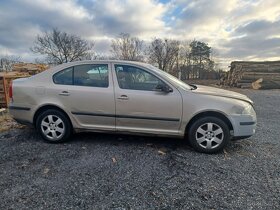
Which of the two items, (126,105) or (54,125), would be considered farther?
(54,125)

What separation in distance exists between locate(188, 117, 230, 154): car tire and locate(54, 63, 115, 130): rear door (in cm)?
150

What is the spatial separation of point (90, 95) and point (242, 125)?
8.99 ft

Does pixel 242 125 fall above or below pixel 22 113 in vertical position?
below

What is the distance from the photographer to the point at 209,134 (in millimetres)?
3936

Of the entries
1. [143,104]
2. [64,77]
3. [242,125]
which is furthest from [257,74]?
[64,77]

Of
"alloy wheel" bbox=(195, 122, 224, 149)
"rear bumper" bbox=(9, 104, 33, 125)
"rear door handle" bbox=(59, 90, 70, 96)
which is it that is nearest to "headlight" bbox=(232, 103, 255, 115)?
"alloy wheel" bbox=(195, 122, 224, 149)

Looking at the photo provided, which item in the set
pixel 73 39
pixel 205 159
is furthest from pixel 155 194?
pixel 73 39

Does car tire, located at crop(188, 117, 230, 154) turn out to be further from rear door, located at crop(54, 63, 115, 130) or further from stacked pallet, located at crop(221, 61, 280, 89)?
stacked pallet, located at crop(221, 61, 280, 89)

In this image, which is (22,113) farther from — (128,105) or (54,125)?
(128,105)

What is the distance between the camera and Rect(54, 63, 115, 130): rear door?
4.13 meters

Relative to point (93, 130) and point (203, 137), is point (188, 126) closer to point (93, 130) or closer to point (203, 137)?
point (203, 137)

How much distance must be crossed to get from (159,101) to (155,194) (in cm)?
169

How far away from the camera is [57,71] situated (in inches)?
172

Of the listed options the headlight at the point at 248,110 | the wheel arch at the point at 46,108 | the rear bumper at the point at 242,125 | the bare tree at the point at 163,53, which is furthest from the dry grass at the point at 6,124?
the bare tree at the point at 163,53
